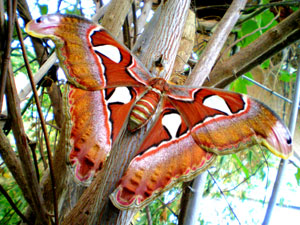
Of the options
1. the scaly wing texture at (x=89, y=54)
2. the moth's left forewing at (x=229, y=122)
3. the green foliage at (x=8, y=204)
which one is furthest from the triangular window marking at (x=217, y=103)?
the green foliage at (x=8, y=204)

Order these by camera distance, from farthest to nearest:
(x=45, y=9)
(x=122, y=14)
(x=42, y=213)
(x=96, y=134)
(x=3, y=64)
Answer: (x=45, y=9)
(x=122, y=14)
(x=96, y=134)
(x=42, y=213)
(x=3, y=64)

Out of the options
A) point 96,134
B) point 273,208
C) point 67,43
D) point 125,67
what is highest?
point 67,43

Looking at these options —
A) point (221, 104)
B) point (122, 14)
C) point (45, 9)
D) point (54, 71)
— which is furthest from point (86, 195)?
point (45, 9)

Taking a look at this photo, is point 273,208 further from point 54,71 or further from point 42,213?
point 54,71

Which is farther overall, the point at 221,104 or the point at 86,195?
the point at 221,104

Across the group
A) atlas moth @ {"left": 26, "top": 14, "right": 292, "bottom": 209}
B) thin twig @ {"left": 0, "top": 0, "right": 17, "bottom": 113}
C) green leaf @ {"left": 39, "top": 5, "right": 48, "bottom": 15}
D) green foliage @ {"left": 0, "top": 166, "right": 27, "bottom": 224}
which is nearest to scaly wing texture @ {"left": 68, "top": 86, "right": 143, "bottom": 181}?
atlas moth @ {"left": 26, "top": 14, "right": 292, "bottom": 209}

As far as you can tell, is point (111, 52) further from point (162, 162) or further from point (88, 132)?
point (162, 162)

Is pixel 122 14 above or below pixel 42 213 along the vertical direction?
above

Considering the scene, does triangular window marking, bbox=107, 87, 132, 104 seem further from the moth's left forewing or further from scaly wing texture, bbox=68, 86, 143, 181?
the moth's left forewing
